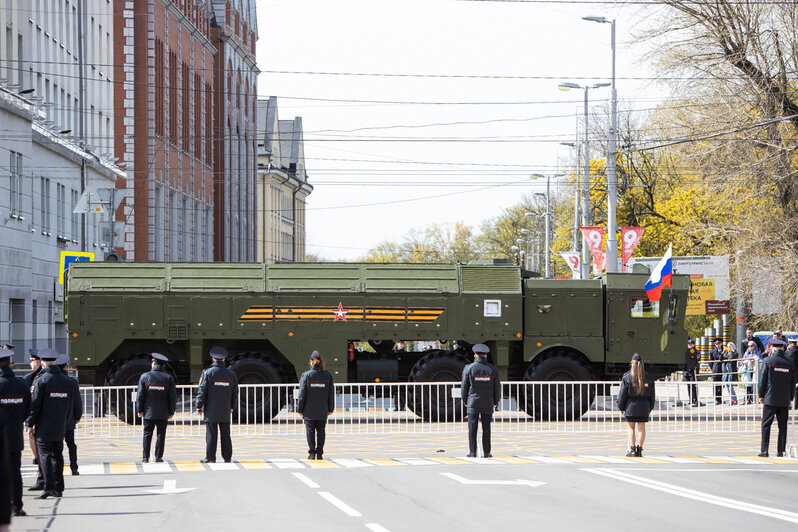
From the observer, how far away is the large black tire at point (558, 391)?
86.0 ft

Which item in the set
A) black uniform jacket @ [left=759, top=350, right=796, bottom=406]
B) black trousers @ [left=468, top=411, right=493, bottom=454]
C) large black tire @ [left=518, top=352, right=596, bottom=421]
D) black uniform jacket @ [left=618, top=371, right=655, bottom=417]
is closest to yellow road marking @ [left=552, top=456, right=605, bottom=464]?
black uniform jacket @ [left=618, top=371, right=655, bottom=417]

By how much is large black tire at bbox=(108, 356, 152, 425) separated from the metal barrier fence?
0.10 feet

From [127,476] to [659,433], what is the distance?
11248 mm

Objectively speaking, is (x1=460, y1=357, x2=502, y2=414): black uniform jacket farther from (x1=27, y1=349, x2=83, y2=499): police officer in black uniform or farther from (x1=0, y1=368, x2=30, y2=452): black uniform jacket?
(x1=0, y1=368, x2=30, y2=452): black uniform jacket

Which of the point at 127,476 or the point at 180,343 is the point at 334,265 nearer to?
the point at 180,343

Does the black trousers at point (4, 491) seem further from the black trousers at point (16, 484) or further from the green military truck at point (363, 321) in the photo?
the green military truck at point (363, 321)

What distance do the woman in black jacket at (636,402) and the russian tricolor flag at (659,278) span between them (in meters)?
7.85

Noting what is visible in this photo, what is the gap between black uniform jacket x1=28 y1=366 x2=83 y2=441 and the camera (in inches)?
592

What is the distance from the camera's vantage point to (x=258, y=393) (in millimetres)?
26406

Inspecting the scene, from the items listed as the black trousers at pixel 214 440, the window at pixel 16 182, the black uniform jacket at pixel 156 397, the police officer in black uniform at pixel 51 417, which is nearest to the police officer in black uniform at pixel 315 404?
the black trousers at pixel 214 440

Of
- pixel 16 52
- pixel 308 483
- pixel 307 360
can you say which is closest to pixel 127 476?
pixel 308 483

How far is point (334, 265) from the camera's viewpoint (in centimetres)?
2830

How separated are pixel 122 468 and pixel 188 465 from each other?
894mm

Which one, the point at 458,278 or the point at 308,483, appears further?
the point at 458,278
